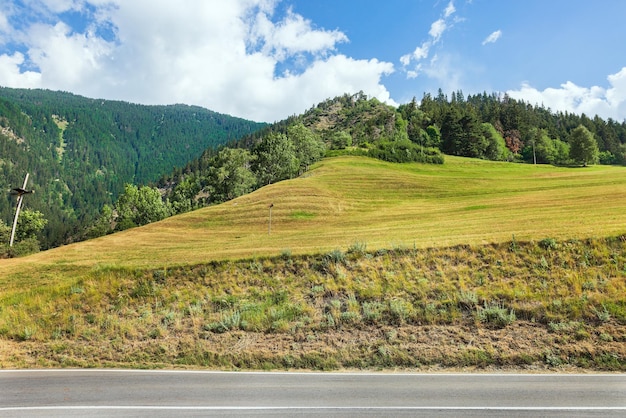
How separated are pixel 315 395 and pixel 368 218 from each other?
104ft

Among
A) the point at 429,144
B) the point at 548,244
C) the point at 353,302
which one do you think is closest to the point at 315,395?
the point at 353,302

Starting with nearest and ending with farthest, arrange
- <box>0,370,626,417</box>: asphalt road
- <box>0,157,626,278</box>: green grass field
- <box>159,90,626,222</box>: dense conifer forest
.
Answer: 1. <box>0,370,626,417</box>: asphalt road
2. <box>0,157,626,278</box>: green grass field
3. <box>159,90,626,222</box>: dense conifer forest

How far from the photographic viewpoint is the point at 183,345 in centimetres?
1490

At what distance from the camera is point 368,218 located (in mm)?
40969

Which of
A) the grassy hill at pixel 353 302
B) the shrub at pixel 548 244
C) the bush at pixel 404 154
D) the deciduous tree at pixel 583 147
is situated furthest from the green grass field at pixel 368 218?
the deciduous tree at pixel 583 147

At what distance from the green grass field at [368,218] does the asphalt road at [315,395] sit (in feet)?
35.4

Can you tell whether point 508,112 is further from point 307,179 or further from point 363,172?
point 307,179

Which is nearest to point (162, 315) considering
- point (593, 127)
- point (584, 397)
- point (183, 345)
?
point (183, 345)

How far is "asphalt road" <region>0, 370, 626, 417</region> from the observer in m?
9.07

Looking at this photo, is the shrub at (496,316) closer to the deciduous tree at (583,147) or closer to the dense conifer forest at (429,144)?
the dense conifer forest at (429,144)

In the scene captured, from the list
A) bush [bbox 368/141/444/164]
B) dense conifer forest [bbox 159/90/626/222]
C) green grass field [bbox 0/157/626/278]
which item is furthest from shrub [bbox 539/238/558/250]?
bush [bbox 368/141/444/164]

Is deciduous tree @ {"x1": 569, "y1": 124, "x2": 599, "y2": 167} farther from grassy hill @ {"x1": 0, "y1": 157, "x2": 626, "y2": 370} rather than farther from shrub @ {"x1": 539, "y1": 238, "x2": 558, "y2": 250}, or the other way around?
shrub @ {"x1": 539, "y1": 238, "x2": 558, "y2": 250}

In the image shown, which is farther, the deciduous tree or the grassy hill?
the deciduous tree

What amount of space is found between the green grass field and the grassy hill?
472 mm
